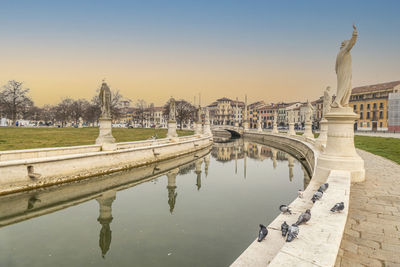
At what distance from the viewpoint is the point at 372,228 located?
13.6 ft

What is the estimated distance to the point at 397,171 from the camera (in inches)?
365

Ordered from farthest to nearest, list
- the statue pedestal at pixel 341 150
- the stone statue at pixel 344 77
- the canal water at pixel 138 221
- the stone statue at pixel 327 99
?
the stone statue at pixel 327 99, the stone statue at pixel 344 77, the statue pedestal at pixel 341 150, the canal water at pixel 138 221

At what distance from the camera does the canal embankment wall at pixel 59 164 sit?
11.1 meters

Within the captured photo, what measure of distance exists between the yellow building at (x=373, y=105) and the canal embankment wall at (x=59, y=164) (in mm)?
66375

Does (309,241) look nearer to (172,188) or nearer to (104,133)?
(172,188)

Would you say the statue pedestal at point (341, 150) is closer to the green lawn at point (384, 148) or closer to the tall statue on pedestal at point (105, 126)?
the green lawn at point (384, 148)

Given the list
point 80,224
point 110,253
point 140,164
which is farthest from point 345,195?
point 140,164

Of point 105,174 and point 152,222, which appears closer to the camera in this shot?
point 152,222

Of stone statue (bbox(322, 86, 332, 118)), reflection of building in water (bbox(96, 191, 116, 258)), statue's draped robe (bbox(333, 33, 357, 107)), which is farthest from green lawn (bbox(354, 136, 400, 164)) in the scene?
A: reflection of building in water (bbox(96, 191, 116, 258))

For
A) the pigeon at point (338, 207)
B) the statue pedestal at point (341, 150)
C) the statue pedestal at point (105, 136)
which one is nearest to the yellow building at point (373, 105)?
the statue pedestal at point (105, 136)

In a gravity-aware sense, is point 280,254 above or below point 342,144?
below

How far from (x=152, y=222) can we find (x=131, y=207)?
220cm

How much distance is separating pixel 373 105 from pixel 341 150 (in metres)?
72.0

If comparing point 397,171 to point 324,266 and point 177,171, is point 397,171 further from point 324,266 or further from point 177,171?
point 177,171
